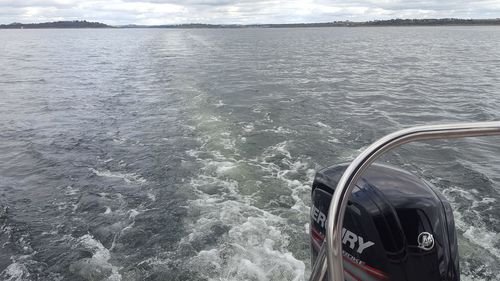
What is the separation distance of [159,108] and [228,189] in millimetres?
8252

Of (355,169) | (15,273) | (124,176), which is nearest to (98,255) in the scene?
(15,273)

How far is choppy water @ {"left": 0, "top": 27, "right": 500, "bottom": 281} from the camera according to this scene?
19.1 feet

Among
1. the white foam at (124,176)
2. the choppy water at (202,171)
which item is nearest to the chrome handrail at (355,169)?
the choppy water at (202,171)

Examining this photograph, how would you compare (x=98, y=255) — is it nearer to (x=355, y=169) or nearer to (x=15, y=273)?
(x=15, y=273)

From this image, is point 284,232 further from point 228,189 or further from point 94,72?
point 94,72

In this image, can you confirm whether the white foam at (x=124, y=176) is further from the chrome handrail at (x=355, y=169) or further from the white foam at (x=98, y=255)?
the chrome handrail at (x=355, y=169)

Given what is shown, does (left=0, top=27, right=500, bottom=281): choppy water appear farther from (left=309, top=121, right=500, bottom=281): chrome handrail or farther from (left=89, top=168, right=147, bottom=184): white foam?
(left=309, top=121, right=500, bottom=281): chrome handrail

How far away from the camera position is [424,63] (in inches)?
1167

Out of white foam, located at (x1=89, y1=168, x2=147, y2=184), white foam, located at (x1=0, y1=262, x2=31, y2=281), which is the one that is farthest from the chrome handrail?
white foam, located at (x1=89, y1=168, x2=147, y2=184)

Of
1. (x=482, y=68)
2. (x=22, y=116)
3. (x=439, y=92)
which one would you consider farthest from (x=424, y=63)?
(x=22, y=116)

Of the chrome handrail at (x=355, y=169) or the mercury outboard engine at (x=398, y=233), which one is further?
the mercury outboard engine at (x=398, y=233)

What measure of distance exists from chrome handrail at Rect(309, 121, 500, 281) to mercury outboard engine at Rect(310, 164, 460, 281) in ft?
4.16

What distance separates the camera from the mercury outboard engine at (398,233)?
2871mm

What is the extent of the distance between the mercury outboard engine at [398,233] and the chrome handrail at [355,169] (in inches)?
49.9
